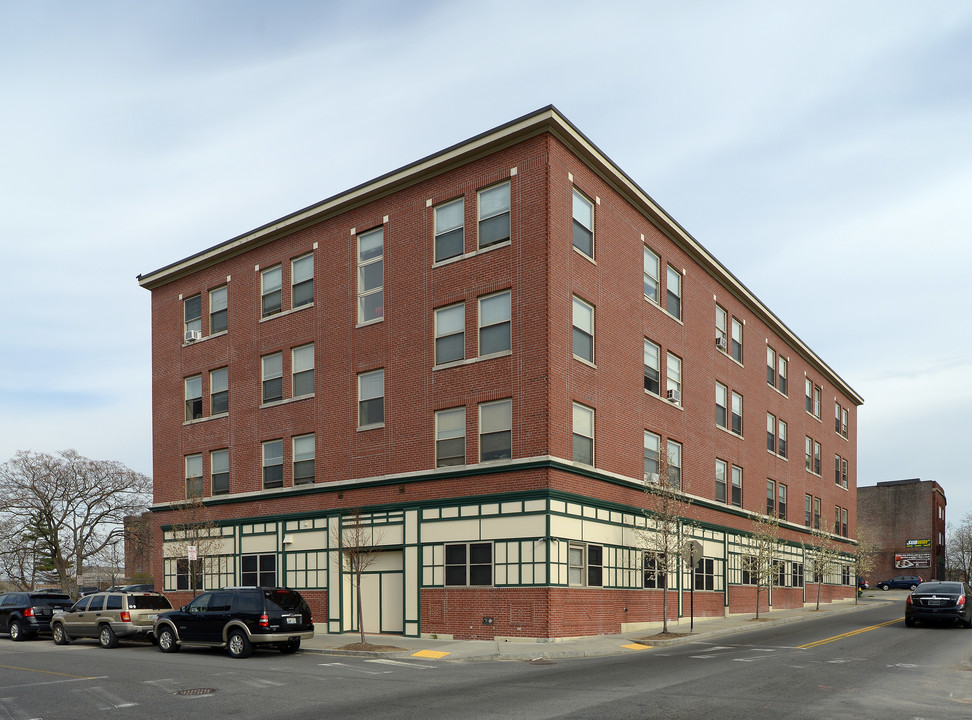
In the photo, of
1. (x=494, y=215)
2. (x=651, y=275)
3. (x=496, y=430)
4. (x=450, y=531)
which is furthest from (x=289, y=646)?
(x=651, y=275)

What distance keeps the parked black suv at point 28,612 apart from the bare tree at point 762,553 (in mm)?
27179

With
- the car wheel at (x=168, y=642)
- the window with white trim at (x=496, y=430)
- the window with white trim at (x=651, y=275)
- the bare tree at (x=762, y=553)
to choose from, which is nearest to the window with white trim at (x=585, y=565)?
the window with white trim at (x=496, y=430)

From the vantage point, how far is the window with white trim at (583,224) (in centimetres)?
2934

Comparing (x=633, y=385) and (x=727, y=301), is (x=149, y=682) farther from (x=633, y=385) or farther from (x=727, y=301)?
(x=727, y=301)

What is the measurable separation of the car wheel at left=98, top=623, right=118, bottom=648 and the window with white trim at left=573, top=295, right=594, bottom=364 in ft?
53.6

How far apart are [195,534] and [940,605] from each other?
2718 cm

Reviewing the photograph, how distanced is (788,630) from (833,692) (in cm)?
1733

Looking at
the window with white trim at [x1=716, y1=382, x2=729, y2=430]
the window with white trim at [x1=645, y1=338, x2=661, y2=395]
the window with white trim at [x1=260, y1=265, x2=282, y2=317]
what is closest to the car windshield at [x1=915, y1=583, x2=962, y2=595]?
the window with white trim at [x1=716, y1=382, x2=729, y2=430]

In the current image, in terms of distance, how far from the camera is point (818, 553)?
52500mm

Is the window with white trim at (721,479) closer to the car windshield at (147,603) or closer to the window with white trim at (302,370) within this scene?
the window with white trim at (302,370)

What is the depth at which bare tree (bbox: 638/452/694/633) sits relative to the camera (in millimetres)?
29828

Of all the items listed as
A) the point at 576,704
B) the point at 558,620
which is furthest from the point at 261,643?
the point at 576,704

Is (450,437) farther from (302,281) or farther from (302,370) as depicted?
(302,281)

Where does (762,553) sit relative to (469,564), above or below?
below
